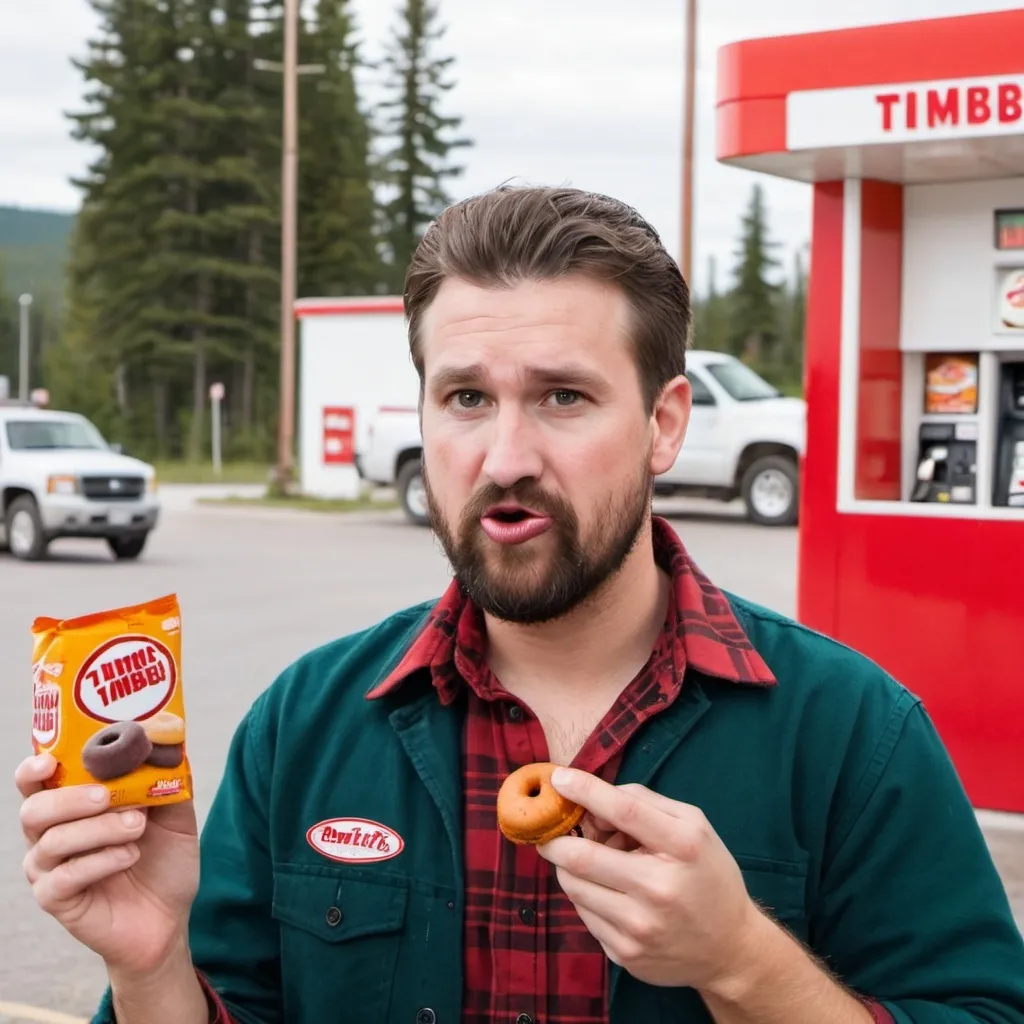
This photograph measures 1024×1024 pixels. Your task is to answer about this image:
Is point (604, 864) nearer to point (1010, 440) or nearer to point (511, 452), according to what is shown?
point (511, 452)

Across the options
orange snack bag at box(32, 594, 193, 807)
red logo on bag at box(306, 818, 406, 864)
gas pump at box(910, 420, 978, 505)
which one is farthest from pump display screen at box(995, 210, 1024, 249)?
orange snack bag at box(32, 594, 193, 807)

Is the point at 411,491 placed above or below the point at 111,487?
below

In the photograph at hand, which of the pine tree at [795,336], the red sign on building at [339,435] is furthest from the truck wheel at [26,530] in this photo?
the pine tree at [795,336]

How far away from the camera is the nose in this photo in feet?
7.61

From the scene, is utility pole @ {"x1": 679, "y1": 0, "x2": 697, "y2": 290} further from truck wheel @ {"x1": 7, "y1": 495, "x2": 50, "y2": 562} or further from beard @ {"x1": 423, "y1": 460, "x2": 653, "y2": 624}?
beard @ {"x1": 423, "y1": 460, "x2": 653, "y2": 624}

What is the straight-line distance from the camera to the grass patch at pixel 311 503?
28.4 m

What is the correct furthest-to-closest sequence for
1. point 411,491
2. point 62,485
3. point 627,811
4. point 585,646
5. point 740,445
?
point 411,491
point 740,445
point 62,485
point 585,646
point 627,811

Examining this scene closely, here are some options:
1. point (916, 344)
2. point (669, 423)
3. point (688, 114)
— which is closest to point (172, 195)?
point (688, 114)

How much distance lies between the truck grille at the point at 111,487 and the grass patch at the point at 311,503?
9.10 m

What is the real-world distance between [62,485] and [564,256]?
55.5 feet

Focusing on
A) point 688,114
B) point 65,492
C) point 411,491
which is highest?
point 688,114

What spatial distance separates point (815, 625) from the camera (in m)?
8.34

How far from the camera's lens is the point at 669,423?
261 centimetres

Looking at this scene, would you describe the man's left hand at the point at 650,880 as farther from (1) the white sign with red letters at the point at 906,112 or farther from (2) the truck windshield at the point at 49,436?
(2) the truck windshield at the point at 49,436
